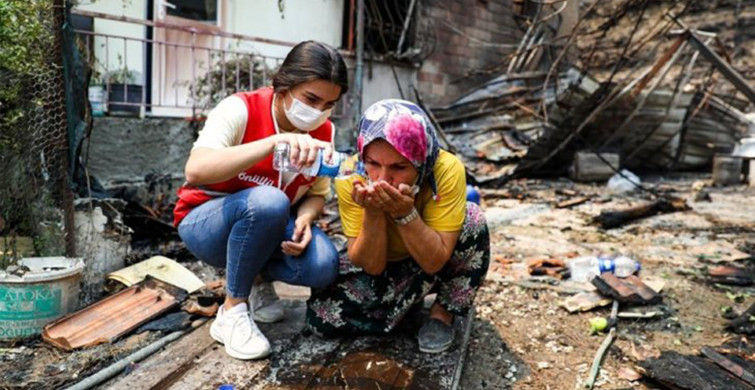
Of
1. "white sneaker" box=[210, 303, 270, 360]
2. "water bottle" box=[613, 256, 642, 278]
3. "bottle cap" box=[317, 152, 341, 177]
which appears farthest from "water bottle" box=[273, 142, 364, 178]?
"water bottle" box=[613, 256, 642, 278]

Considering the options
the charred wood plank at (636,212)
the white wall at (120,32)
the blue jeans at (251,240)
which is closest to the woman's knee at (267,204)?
the blue jeans at (251,240)

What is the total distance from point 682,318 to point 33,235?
3.59 meters

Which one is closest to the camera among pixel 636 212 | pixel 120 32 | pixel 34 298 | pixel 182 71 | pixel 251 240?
pixel 251 240

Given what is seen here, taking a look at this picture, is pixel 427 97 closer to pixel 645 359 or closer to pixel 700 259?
pixel 700 259

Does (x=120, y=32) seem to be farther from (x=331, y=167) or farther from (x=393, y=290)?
(x=393, y=290)

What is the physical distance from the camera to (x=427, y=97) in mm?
9703

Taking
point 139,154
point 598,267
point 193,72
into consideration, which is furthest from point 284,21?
point 598,267

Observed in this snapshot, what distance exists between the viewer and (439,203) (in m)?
2.17

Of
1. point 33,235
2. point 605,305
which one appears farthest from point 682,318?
point 33,235

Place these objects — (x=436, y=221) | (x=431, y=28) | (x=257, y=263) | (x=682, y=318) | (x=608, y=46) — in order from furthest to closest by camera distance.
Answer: (x=608, y=46) → (x=431, y=28) → (x=682, y=318) → (x=257, y=263) → (x=436, y=221)

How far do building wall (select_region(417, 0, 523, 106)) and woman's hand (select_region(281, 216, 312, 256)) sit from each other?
24.1 feet

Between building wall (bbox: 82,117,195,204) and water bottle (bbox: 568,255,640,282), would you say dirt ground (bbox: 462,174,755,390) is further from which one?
building wall (bbox: 82,117,195,204)

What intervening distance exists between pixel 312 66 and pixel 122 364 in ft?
4.68

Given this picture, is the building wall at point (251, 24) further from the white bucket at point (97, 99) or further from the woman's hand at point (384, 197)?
the woman's hand at point (384, 197)
